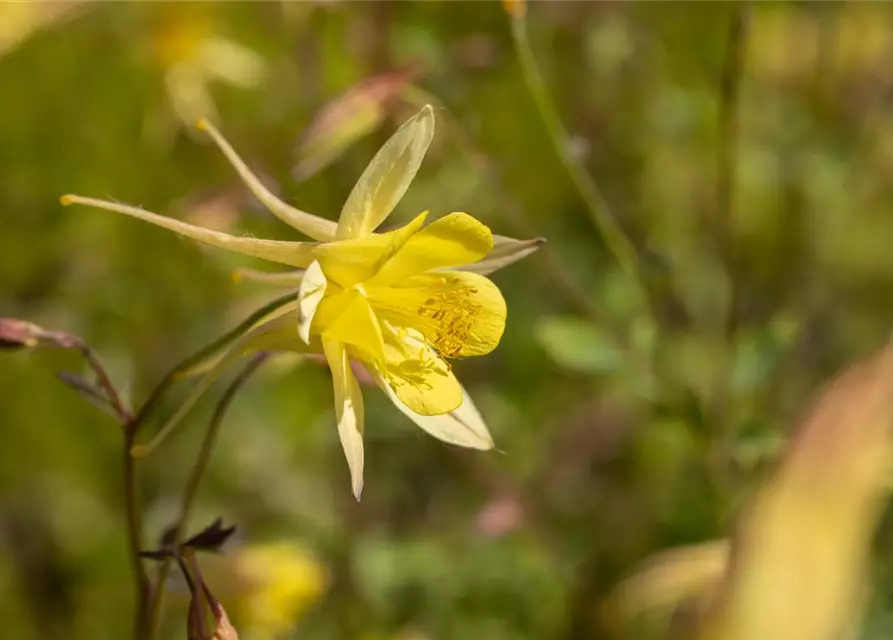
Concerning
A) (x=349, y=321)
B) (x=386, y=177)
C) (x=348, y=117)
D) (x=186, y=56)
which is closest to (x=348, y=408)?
(x=349, y=321)

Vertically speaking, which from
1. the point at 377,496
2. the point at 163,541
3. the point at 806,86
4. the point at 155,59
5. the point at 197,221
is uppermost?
the point at 806,86

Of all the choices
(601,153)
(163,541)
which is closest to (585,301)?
(163,541)

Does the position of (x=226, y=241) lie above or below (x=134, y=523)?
above

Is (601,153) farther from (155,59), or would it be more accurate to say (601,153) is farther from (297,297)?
(297,297)

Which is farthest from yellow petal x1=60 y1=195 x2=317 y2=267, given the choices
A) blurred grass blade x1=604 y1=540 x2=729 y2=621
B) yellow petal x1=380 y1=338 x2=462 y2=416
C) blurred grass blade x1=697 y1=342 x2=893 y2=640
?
blurred grass blade x1=604 y1=540 x2=729 y2=621

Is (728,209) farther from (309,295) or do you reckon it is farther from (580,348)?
(309,295)

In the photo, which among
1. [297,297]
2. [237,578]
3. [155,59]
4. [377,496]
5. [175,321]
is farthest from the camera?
[155,59]

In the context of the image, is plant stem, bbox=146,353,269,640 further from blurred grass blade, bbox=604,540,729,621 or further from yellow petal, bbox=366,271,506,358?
blurred grass blade, bbox=604,540,729,621

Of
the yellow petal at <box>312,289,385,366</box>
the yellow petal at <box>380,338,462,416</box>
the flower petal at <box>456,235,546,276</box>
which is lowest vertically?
the yellow petal at <box>380,338,462,416</box>
